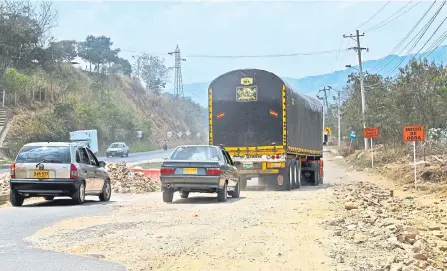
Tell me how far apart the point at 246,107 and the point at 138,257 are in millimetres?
A: 16981

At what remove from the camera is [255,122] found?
1024 inches

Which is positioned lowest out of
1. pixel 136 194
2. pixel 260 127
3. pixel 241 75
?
pixel 136 194

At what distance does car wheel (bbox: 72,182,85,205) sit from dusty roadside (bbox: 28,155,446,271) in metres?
2.28

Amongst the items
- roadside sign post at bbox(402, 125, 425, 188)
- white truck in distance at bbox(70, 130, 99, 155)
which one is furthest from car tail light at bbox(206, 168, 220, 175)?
white truck in distance at bbox(70, 130, 99, 155)

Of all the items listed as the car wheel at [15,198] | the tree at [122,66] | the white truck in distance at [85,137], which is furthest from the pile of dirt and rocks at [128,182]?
the tree at [122,66]

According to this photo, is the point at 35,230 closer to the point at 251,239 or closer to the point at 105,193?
the point at 251,239

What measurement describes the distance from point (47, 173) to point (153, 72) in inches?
4571

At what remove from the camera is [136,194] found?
2627 centimetres

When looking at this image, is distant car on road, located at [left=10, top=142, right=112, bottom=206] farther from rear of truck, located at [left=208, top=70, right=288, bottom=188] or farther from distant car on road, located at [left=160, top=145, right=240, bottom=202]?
rear of truck, located at [left=208, top=70, right=288, bottom=188]

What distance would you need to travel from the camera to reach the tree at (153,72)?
131312mm

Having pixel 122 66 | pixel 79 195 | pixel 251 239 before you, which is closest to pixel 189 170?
pixel 79 195

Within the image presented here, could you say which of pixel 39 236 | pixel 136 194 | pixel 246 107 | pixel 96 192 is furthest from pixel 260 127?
pixel 39 236

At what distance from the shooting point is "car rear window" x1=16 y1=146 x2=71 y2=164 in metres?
18.1

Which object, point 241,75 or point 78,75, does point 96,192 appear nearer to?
point 241,75
